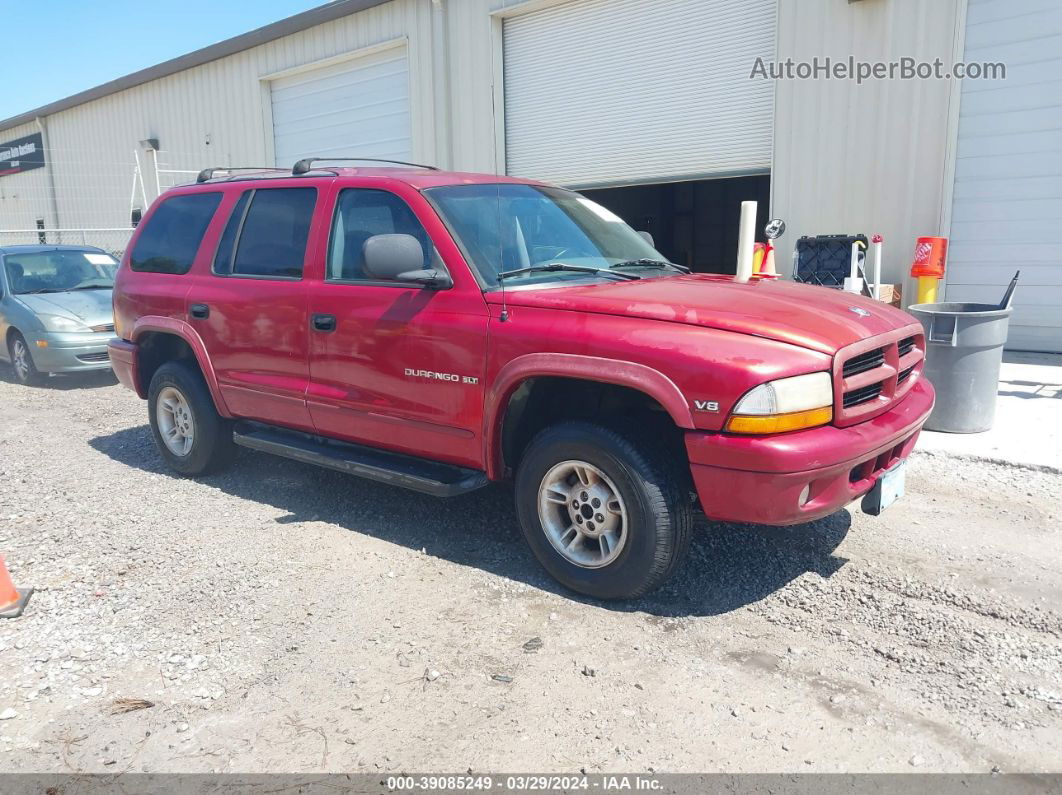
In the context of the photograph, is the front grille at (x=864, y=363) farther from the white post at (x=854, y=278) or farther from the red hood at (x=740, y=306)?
the white post at (x=854, y=278)

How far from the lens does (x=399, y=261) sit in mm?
4031

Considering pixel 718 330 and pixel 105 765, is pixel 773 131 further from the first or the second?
pixel 105 765

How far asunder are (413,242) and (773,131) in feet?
24.0

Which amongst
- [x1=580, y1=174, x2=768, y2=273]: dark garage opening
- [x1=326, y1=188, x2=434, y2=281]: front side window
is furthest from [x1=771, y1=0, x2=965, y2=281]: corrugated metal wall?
[x1=580, y1=174, x2=768, y2=273]: dark garage opening

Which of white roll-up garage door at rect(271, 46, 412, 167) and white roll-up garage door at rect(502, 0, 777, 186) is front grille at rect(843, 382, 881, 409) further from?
white roll-up garage door at rect(271, 46, 412, 167)

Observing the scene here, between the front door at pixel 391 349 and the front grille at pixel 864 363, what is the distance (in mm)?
1616

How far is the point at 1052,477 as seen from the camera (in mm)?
5332

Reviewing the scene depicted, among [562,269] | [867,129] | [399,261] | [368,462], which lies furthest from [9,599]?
[867,129]

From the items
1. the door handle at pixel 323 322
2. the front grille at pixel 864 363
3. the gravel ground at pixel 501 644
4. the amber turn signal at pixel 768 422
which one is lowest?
the gravel ground at pixel 501 644

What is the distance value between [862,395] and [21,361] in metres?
9.86

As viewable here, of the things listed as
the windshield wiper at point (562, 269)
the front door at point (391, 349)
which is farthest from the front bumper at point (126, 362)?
the windshield wiper at point (562, 269)

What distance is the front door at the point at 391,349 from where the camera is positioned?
13.2 ft

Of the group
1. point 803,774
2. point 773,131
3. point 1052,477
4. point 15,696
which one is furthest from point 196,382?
point 773,131

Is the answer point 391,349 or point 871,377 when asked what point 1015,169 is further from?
point 391,349
